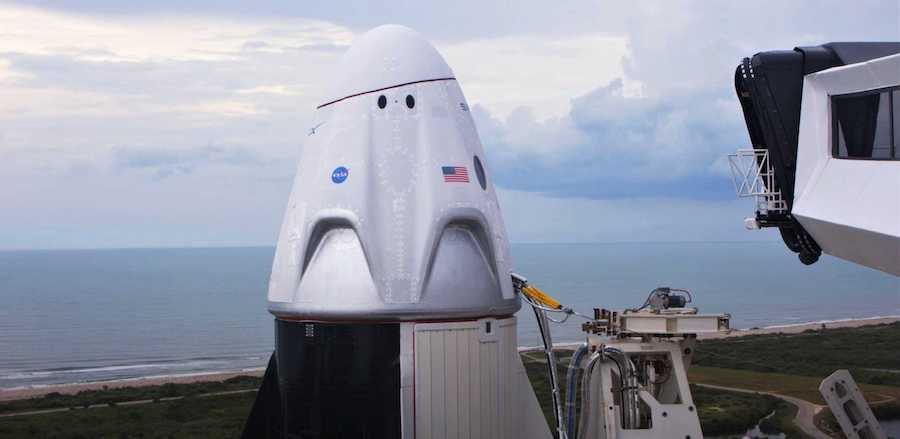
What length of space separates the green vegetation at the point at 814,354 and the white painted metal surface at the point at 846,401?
94.4ft

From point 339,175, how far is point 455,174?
2.01 metres

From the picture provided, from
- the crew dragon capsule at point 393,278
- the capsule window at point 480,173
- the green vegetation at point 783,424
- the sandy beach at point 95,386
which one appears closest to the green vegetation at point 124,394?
the sandy beach at point 95,386

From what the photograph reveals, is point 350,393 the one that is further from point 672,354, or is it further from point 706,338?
point 706,338

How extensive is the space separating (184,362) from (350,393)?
6636 cm

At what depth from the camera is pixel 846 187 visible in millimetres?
17094


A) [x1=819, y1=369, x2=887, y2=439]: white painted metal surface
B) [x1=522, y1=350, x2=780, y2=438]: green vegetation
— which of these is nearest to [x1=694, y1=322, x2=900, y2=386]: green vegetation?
[x1=522, y1=350, x2=780, y2=438]: green vegetation

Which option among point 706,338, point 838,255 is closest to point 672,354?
point 838,255

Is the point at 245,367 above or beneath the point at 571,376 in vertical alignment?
beneath

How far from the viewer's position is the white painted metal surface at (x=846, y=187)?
15872 millimetres

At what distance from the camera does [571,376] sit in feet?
67.9

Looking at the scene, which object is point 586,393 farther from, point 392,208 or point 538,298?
point 392,208

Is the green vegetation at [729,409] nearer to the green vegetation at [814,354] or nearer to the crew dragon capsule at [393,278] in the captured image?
the green vegetation at [814,354]

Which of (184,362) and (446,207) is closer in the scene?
(446,207)

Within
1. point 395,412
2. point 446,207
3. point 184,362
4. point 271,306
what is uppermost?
point 446,207
